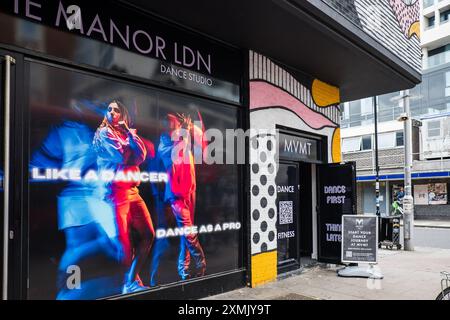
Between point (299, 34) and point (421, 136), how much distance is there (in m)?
25.6

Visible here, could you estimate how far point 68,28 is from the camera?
5.14 m

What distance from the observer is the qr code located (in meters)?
8.69

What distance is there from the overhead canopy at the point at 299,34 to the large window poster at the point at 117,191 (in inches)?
49.0

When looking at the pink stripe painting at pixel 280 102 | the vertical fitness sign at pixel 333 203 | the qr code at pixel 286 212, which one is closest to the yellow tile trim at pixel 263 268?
the qr code at pixel 286 212

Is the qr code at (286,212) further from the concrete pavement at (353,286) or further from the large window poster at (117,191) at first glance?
the large window poster at (117,191)

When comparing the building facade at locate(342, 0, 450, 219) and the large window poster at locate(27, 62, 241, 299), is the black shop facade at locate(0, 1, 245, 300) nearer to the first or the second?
the large window poster at locate(27, 62, 241, 299)

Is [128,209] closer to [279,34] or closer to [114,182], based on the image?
[114,182]

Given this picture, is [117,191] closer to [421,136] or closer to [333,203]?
[333,203]

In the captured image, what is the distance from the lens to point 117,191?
18.3 ft

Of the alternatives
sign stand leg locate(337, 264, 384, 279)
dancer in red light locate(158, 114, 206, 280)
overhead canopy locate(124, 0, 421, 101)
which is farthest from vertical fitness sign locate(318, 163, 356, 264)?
dancer in red light locate(158, 114, 206, 280)

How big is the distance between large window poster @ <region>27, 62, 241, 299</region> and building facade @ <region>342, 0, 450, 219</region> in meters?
Result: 21.9

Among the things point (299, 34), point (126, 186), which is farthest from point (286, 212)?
point (126, 186)

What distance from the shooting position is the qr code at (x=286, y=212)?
8688mm

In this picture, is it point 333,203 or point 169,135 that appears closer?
point 169,135
